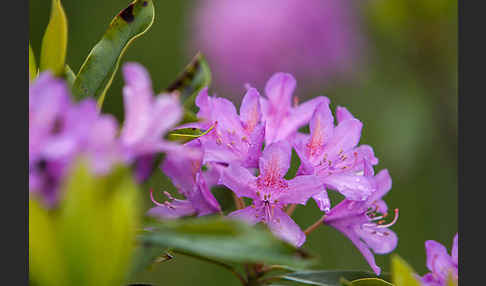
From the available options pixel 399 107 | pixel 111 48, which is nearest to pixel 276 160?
pixel 111 48

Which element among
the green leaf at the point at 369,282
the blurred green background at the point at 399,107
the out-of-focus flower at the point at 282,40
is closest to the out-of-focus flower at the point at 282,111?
the green leaf at the point at 369,282

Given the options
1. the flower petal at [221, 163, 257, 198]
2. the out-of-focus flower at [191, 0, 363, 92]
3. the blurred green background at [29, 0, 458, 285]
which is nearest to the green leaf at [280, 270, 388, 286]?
the flower petal at [221, 163, 257, 198]

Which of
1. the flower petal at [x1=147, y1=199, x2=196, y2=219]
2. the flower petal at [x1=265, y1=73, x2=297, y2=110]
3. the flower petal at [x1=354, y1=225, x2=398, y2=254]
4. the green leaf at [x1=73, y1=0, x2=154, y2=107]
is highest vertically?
the green leaf at [x1=73, y1=0, x2=154, y2=107]

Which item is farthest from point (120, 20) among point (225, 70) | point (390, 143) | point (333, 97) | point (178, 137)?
point (333, 97)

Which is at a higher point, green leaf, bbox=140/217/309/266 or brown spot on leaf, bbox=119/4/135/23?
brown spot on leaf, bbox=119/4/135/23

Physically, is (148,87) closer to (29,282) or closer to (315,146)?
(29,282)

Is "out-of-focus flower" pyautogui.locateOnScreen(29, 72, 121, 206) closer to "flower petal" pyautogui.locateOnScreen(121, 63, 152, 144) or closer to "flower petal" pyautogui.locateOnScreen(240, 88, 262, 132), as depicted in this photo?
"flower petal" pyautogui.locateOnScreen(121, 63, 152, 144)
